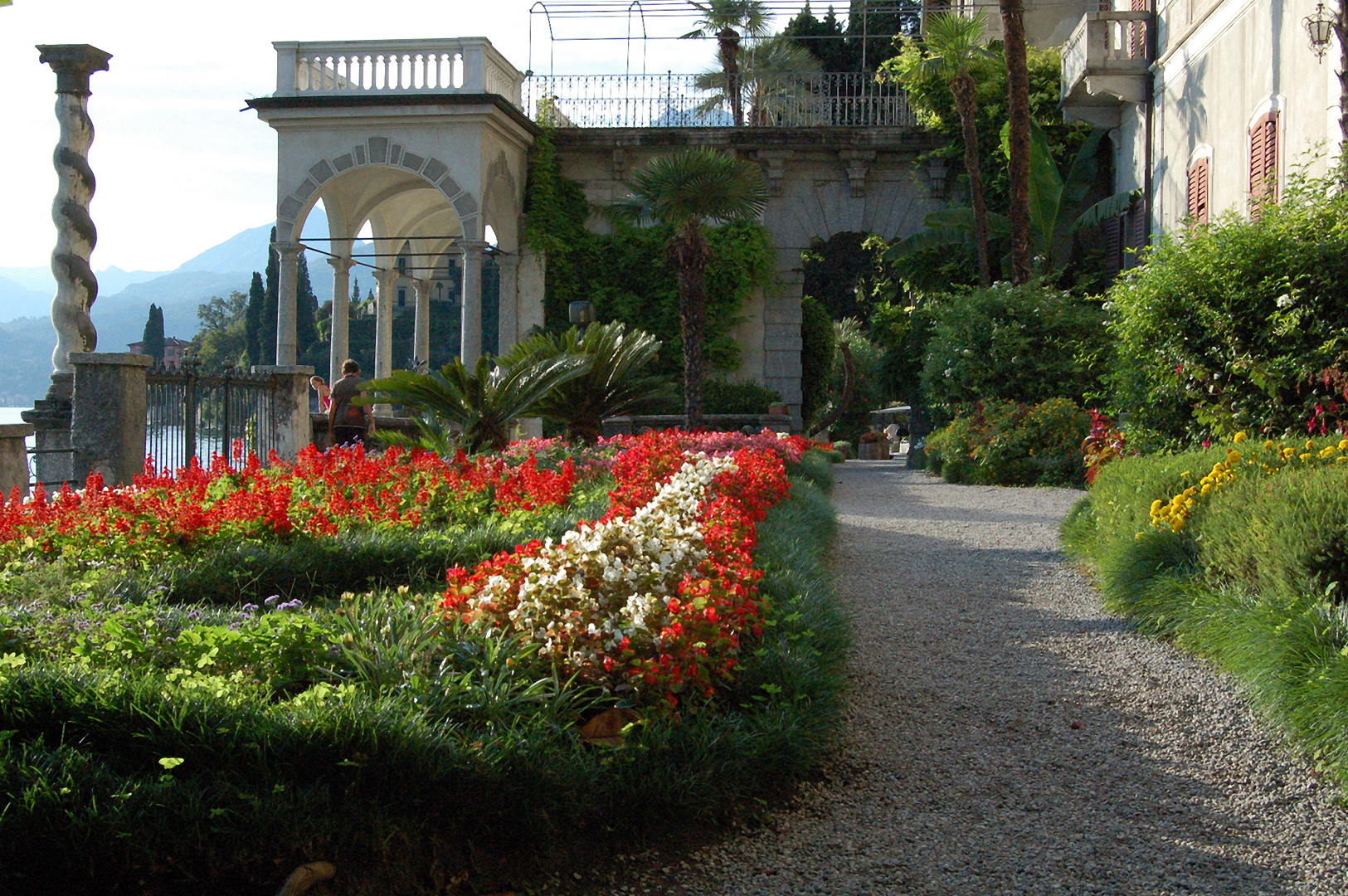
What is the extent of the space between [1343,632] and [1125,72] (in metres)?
14.1

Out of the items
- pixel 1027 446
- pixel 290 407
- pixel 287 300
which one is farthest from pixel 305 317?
pixel 1027 446

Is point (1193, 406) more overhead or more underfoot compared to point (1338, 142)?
more underfoot

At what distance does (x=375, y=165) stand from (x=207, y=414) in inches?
317

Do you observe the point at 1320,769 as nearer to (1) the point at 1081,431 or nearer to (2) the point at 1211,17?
(1) the point at 1081,431

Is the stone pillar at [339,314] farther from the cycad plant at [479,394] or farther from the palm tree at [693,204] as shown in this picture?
the cycad plant at [479,394]

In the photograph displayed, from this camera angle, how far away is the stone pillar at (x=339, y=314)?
18.2m

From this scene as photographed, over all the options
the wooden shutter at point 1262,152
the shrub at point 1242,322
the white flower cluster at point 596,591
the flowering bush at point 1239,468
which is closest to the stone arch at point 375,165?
the wooden shutter at point 1262,152

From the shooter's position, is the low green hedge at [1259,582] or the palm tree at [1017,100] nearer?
the low green hedge at [1259,582]

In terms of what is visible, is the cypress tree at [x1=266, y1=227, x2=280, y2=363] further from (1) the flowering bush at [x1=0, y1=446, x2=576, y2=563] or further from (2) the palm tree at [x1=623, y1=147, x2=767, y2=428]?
(1) the flowering bush at [x1=0, y1=446, x2=576, y2=563]

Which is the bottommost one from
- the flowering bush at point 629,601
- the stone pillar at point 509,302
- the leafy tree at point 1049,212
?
the flowering bush at point 629,601

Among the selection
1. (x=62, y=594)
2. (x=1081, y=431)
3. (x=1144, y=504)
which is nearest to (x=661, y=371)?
(x=1081, y=431)

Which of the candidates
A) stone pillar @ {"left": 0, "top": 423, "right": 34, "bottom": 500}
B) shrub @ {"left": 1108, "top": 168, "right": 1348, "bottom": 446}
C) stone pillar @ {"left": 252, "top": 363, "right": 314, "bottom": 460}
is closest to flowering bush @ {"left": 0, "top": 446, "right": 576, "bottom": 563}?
stone pillar @ {"left": 0, "top": 423, "right": 34, "bottom": 500}

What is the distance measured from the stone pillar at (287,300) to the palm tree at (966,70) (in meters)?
10.8

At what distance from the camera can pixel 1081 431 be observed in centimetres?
1300
